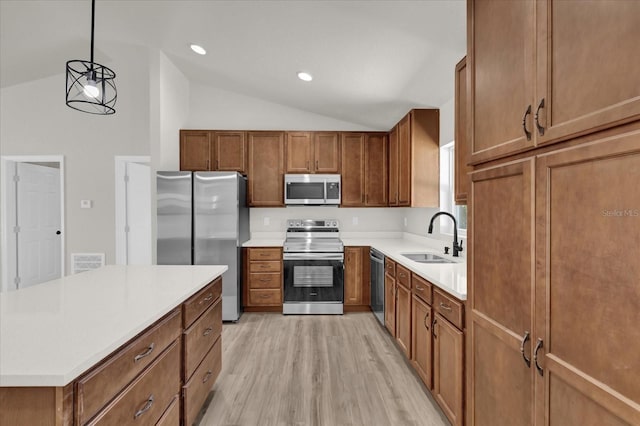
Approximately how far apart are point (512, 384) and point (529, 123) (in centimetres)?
93

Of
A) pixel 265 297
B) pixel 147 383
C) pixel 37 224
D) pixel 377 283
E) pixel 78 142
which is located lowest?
pixel 265 297

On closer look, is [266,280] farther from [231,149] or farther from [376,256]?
[231,149]

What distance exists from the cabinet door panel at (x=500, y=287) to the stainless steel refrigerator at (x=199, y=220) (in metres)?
2.85

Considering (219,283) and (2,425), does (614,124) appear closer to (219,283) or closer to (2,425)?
(2,425)

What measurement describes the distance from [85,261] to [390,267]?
4.17 metres

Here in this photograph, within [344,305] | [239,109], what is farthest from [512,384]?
[239,109]

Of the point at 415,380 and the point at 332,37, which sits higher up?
the point at 332,37

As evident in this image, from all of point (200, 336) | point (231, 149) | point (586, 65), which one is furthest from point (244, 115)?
point (586, 65)

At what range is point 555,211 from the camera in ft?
3.22

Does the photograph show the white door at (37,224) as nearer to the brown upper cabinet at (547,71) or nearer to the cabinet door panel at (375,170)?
the cabinet door panel at (375,170)

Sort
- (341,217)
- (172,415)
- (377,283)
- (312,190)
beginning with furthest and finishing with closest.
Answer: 1. (341,217)
2. (312,190)
3. (377,283)
4. (172,415)

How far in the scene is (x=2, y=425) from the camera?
860 mm

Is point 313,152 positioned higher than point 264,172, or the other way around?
point 313,152

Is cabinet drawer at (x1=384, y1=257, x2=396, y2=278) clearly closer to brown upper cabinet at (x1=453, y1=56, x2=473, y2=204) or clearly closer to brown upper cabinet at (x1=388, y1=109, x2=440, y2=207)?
brown upper cabinet at (x1=388, y1=109, x2=440, y2=207)
